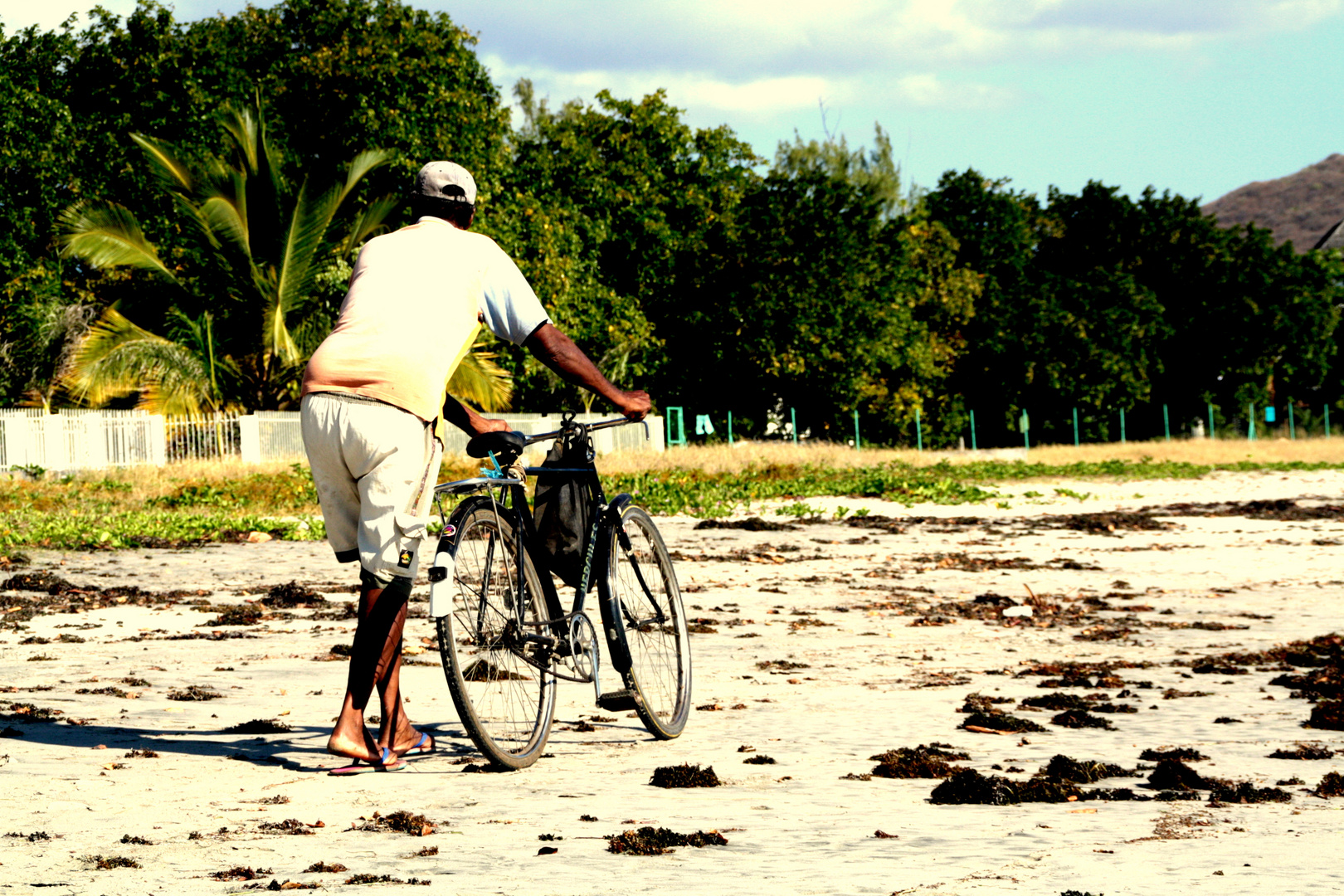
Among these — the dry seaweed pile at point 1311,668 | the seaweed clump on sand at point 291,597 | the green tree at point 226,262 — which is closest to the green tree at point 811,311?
the green tree at point 226,262

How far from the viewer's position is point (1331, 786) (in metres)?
4.19

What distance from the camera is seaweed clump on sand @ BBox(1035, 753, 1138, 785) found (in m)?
4.38

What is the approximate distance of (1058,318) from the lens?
54531mm

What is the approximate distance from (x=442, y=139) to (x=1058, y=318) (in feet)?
93.0

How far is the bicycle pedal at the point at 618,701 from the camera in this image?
16.6ft

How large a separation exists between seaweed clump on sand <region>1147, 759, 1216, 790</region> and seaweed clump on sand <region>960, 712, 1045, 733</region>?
973mm

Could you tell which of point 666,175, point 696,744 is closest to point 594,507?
point 696,744

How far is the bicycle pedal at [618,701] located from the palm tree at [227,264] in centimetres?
2360

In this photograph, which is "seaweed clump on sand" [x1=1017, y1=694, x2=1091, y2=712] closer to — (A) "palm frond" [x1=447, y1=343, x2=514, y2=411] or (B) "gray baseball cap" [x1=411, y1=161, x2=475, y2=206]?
(B) "gray baseball cap" [x1=411, y1=161, x2=475, y2=206]

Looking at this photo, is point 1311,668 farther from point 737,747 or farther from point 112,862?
point 112,862

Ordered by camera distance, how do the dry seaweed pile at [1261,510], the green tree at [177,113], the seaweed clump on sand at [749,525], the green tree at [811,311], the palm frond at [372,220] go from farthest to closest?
1. the green tree at [811,311]
2. the green tree at [177,113]
3. the palm frond at [372,220]
4. the dry seaweed pile at [1261,510]
5. the seaweed clump on sand at [749,525]

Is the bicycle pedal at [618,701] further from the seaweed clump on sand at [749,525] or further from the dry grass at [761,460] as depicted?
the dry grass at [761,460]

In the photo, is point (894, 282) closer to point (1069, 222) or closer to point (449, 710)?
point (1069, 222)

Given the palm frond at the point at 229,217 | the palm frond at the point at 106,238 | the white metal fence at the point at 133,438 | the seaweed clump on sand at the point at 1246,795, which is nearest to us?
the seaweed clump on sand at the point at 1246,795
